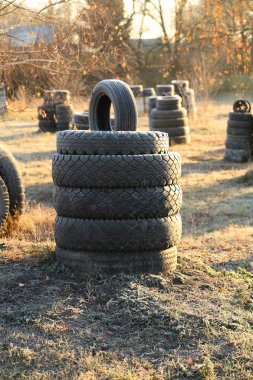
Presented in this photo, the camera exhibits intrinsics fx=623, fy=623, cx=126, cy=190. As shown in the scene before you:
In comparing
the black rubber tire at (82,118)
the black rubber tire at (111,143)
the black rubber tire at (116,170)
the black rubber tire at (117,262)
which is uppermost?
the black rubber tire at (111,143)

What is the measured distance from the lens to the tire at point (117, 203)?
471 centimetres

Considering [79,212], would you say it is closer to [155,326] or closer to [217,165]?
[155,326]

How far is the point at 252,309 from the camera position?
4.45 m

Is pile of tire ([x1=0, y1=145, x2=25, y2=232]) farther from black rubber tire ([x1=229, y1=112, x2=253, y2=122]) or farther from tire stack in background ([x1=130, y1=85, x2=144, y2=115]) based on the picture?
tire stack in background ([x1=130, y1=85, x2=144, y2=115])

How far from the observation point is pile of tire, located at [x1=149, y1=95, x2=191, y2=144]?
16469 millimetres

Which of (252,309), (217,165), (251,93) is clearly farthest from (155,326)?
(251,93)

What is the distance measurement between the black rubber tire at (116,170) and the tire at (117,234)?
0.29m

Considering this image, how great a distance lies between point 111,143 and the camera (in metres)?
4.79

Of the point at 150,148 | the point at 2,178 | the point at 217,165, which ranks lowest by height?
the point at 217,165

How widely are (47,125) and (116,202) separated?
16542 mm

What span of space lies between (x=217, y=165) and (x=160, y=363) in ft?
34.8

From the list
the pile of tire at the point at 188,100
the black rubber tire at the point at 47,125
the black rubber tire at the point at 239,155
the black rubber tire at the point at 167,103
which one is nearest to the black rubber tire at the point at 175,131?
the black rubber tire at the point at 167,103

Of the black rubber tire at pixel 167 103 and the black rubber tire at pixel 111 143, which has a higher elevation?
the black rubber tire at pixel 111 143

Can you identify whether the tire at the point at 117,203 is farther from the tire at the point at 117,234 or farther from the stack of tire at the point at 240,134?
the stack of tire at the point at 240,134
